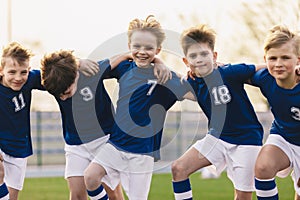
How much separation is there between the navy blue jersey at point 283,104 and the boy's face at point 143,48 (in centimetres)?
101

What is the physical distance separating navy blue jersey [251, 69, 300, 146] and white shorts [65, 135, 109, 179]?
5.55ft

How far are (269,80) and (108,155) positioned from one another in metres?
1.66

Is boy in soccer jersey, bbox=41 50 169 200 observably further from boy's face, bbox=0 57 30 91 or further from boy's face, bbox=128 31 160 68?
boy's face, bbox=0 57 30 91

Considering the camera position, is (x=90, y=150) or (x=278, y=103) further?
(x=90, y=150)

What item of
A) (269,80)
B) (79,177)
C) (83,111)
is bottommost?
(79,177)

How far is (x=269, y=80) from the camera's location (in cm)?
731

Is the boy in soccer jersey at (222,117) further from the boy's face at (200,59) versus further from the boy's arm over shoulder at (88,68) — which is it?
the boy's arm over shoulder at (88,68)

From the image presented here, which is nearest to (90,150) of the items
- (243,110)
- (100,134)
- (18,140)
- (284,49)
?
(100,134)

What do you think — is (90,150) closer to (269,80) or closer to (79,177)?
(79,177)

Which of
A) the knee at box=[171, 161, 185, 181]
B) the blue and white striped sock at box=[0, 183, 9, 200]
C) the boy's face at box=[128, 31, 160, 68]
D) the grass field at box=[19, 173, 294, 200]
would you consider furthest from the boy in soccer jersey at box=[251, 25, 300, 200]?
the grass field at box=[19, 173, 294, 200]

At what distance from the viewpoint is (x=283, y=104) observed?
7273 mm

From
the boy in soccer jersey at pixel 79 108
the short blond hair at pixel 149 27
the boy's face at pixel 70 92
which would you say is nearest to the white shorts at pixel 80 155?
the boy in soccer jersey at pixel 79 108

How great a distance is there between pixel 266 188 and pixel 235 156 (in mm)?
491

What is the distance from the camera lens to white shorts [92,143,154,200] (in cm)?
750
